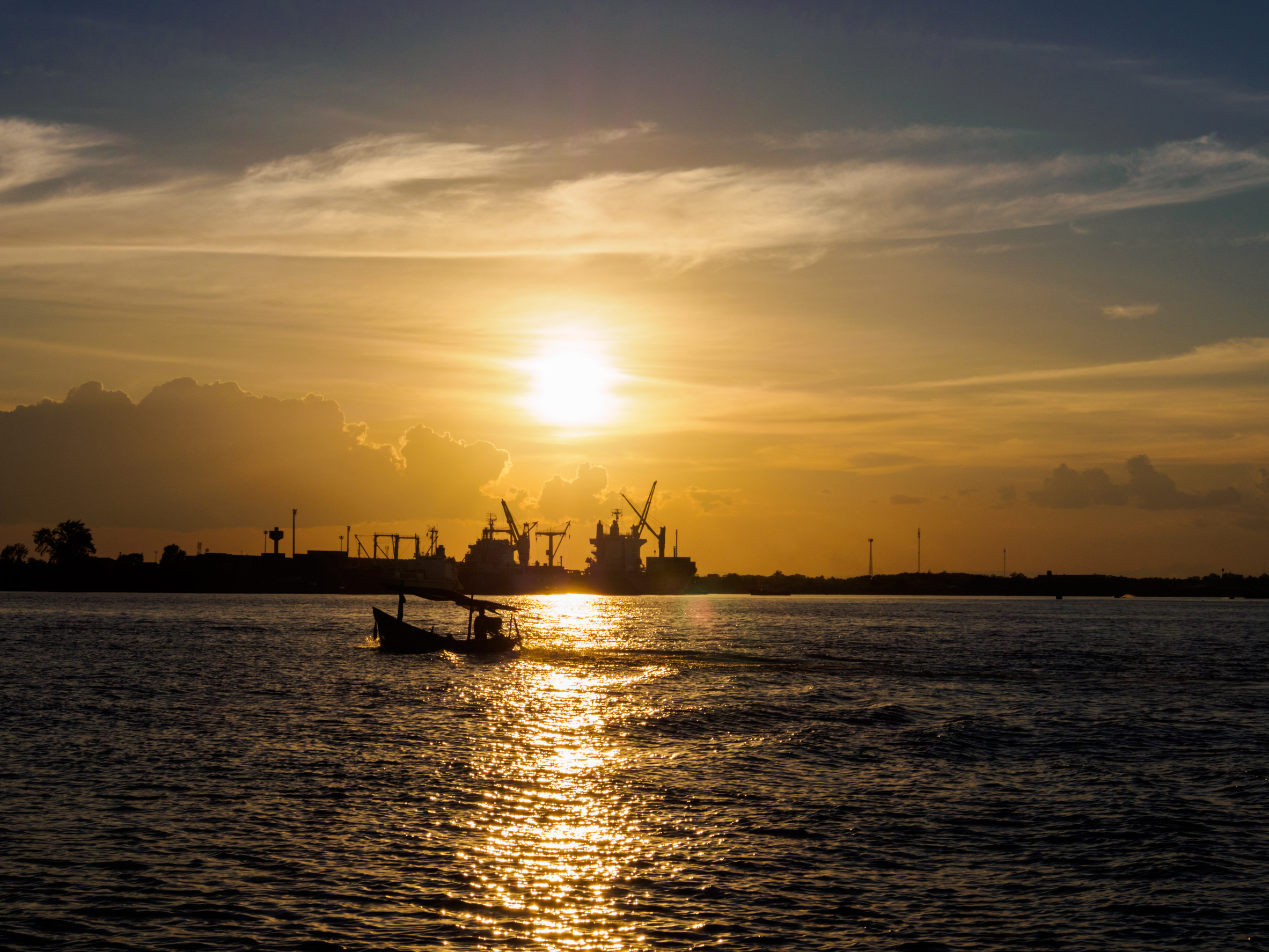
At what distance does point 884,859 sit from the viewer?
21.2 metres

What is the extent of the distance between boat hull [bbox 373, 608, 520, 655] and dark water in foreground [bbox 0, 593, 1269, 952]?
52.8 feet

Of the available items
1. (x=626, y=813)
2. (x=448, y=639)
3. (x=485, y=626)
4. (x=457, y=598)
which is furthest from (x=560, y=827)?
(x=448, y=639)

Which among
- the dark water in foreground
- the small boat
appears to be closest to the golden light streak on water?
the dark water in foreground

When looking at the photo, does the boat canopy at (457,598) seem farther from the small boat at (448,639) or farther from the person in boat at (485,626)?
the person in boat at (485,626)

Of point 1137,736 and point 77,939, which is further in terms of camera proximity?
point 1137,736

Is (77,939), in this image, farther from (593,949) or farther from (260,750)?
(260,750)

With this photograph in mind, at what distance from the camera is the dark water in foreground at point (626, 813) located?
17.3 m

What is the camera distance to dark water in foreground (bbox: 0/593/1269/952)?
17.3 metres

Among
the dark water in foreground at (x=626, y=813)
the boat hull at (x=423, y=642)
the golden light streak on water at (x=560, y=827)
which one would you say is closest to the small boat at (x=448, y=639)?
the boat hull at (x=423, y=642)

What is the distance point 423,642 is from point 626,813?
5336 centimetres

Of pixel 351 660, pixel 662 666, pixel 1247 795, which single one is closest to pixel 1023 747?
pixel 1247 795

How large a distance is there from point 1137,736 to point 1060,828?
17137 mm

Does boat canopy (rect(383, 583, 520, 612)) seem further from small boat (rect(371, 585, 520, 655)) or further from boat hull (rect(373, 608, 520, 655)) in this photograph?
boat hull (rect(373, 608, 520, 655))

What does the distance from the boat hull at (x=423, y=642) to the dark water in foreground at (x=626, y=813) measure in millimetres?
16103
